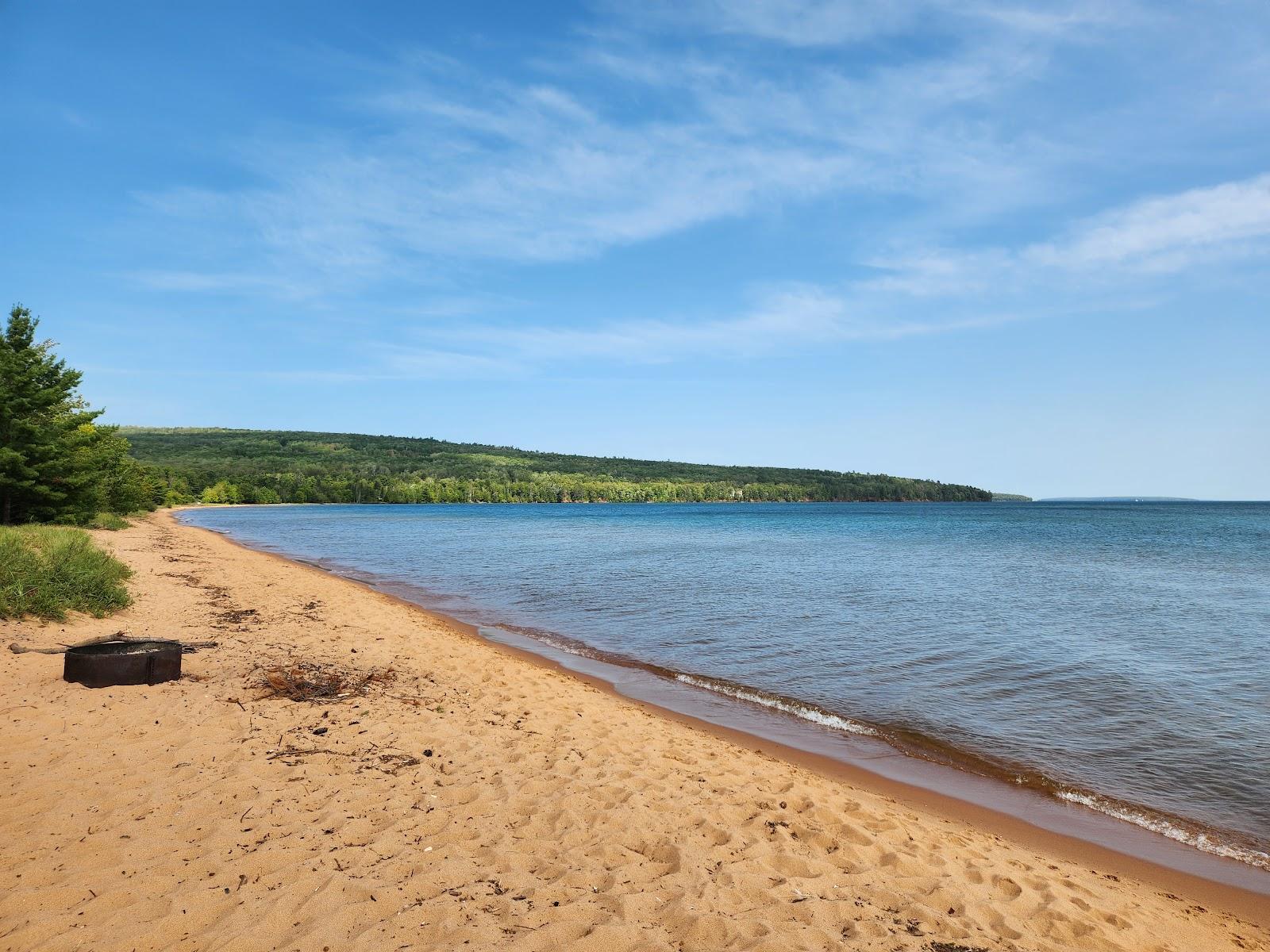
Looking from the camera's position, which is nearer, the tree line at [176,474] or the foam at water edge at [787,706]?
the foam at water edge at [787,706]

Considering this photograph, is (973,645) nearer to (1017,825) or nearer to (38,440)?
(1017,825)

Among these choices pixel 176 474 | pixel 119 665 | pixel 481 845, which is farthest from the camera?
pixel 176 474

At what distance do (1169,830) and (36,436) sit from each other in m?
34.2

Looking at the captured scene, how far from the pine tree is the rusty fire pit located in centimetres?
2174


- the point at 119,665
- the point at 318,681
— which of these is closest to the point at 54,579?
the point at 119,665

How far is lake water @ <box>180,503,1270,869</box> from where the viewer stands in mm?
9180

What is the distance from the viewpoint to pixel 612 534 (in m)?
58.6

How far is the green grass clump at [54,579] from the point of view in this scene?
1156 cm

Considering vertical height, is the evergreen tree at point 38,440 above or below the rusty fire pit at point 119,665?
above

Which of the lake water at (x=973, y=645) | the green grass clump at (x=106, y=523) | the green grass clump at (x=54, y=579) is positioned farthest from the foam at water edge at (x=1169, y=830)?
the green grass clump at (x=106, y=523)

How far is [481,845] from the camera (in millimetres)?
5445

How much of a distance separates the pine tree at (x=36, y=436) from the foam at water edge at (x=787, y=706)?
26.6 metres

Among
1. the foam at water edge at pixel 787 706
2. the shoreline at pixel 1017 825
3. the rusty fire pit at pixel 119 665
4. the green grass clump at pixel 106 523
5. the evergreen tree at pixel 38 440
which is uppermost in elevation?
the evergreen tree at pixel 38 440

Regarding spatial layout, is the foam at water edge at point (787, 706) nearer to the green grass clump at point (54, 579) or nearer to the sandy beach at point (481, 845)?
the sandy beach at point (481, 845)
